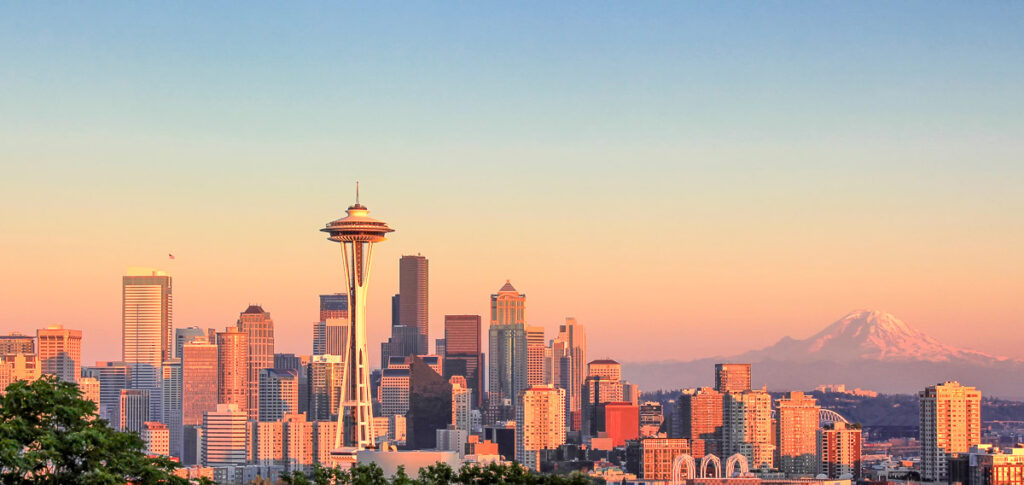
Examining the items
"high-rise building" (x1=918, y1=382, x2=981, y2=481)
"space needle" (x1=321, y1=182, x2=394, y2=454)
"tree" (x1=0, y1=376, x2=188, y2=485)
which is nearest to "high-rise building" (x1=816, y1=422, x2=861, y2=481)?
"high-rise building" (x1=918, y1=382, x2=981, y2=481)

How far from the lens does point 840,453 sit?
19088 centimetres

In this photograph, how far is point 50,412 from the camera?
101 ft

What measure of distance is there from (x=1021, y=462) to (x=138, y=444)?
143 metres

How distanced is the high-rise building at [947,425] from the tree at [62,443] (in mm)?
159016

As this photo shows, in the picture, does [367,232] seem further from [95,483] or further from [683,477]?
[95,483]

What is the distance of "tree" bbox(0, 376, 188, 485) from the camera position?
96.7ft

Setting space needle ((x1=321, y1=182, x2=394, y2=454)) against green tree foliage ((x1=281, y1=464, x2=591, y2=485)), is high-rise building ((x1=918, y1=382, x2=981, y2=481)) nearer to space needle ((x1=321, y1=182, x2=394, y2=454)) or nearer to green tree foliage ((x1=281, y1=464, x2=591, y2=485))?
space needle ((x1=321, y1=182, x2=394, y2=454))

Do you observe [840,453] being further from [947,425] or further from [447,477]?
[447,477]

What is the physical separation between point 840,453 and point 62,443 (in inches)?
6646

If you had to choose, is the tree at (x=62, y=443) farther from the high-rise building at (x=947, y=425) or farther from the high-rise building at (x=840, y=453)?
the high-rise building at (x=840, y=453)

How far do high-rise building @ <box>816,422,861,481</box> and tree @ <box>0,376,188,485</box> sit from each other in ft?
534

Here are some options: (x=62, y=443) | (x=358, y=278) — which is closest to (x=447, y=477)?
(x=62, y=443)

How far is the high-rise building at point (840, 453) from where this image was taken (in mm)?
188500

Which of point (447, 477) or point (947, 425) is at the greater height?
point (447, 477)
